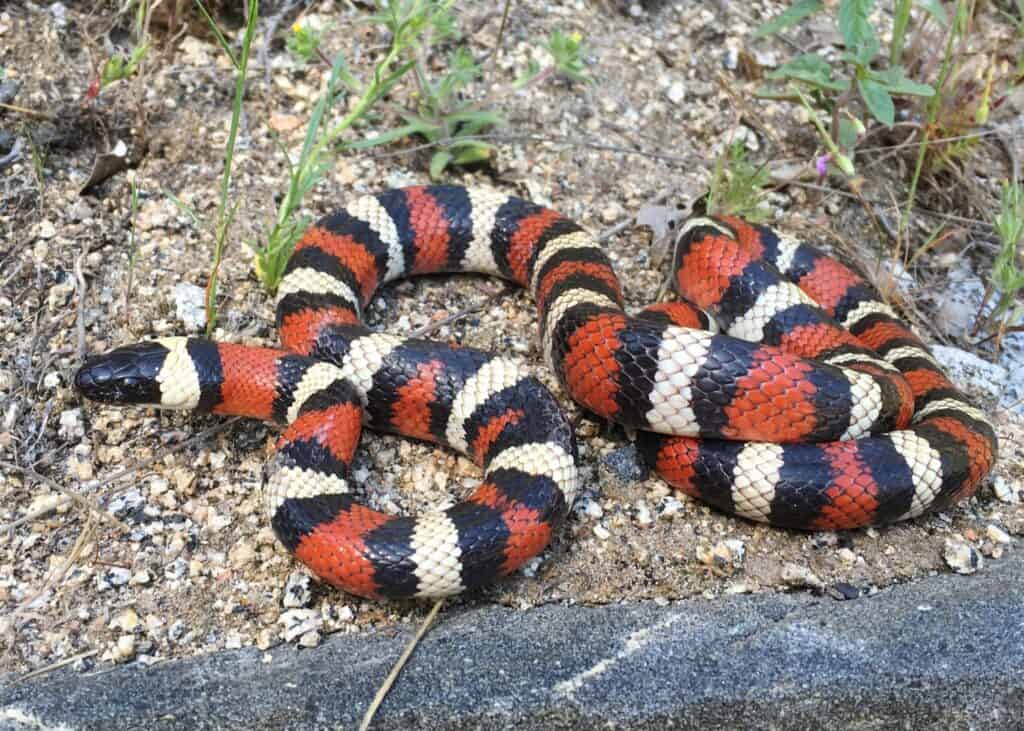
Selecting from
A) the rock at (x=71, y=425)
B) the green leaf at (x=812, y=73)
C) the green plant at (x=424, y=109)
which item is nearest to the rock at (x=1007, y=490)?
the green leaf at (x=812, y=73)

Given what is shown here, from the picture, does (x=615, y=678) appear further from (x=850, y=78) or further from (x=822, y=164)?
(x=850, y=78)

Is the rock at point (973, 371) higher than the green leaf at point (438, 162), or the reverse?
the green leaf at point (438, 162)

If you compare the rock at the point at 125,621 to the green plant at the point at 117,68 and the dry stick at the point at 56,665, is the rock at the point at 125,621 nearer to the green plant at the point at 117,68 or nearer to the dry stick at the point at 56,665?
the dry stick at the point at 56,665

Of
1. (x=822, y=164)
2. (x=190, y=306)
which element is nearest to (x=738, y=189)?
(x=822, y=164)

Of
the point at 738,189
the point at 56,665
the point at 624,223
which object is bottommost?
the point at 56,665

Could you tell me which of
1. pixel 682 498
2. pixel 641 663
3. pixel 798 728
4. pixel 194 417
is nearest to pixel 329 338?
pixel 194 417

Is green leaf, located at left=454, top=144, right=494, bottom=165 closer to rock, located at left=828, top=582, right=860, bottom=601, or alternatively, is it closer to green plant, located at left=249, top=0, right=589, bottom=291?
green plant, located at left=249, top=0, right=589, bottom=291
